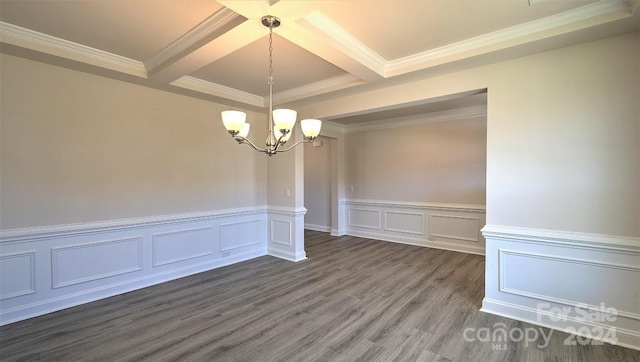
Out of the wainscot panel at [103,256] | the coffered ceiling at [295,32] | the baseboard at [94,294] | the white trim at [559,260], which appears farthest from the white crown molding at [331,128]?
the white trim at [559,260]

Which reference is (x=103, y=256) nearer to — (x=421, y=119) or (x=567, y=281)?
(x=567, y=281)

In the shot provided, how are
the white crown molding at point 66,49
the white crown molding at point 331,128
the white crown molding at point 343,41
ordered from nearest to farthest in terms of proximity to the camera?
1. the white crown molding at point 343,41
2. the white crown molding at point 66,49
3. the white crown molding at point 331,128

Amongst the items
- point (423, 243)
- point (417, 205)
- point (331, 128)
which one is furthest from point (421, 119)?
point (423, 243)

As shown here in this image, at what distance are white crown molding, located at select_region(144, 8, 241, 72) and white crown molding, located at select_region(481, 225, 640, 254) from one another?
313 centimetres

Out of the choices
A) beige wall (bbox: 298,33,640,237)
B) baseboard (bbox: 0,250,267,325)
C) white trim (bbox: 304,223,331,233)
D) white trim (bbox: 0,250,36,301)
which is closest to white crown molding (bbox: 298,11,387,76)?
beige wall (bbox: 298,33,640,237)

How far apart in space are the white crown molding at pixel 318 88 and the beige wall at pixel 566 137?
1264mm

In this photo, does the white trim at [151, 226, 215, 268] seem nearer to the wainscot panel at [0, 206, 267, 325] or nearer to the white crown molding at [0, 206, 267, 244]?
the wainscot panel at [0, 206, 267, 325]

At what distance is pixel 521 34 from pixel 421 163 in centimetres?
359

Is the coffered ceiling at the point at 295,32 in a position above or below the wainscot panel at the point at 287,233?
above

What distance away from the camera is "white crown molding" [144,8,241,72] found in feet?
7.51

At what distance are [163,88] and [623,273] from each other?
17.2ft

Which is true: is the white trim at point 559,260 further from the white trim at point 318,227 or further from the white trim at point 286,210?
the white trim at point 318,227

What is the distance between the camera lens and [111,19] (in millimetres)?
2416

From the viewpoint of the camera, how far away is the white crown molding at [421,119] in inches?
210
